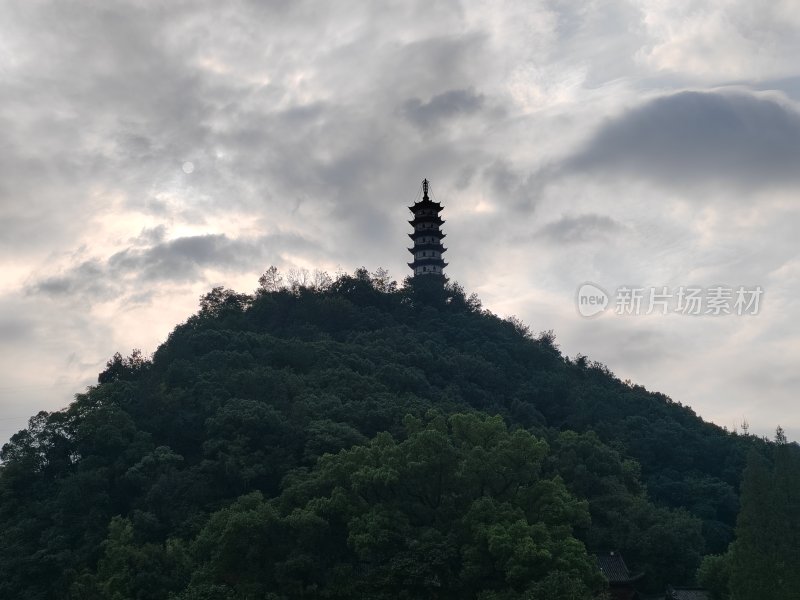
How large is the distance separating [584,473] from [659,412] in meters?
19.7

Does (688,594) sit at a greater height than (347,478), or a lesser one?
lesser

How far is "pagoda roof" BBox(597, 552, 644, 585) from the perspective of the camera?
29891mm

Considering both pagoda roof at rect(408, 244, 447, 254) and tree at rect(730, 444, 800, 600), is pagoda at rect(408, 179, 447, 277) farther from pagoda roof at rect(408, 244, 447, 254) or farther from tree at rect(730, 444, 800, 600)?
tree at rect(730, 444, 800, 600)

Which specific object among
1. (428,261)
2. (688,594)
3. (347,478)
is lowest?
(688,594)

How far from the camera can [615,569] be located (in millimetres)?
30406

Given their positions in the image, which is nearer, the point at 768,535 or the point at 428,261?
the point at 768,535

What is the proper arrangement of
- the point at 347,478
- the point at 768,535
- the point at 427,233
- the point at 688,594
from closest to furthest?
the point at 768,535 < the point at 347,478 < the point at 688,594 < the point at 427,233

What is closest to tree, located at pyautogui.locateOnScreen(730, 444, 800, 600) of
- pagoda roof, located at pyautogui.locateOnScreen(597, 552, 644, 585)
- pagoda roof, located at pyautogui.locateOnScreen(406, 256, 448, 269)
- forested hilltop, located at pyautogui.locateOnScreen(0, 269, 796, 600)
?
forested hilltop, located at pyautogui.locateOnScreen(0, 269, 796, 600)

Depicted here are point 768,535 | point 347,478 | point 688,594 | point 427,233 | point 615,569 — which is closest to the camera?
point 768,535

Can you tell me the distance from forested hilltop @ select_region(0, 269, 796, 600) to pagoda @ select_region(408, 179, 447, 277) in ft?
33.5

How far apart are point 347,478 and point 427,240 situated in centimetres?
3649

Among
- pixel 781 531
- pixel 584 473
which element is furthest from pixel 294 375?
pixel 781 531

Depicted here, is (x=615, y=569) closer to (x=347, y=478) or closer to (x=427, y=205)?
(x=347, y=478)

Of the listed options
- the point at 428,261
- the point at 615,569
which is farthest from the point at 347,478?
the point at 428,261
